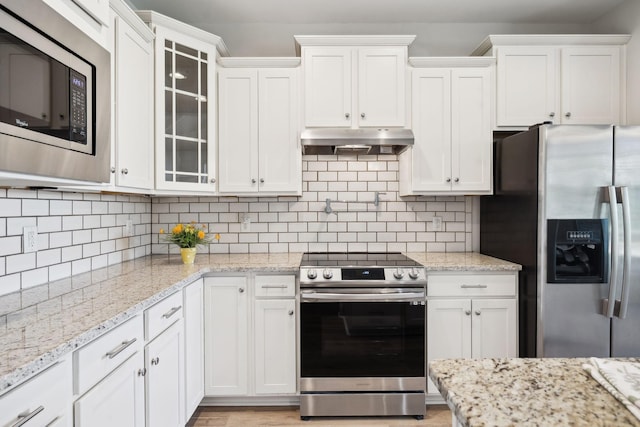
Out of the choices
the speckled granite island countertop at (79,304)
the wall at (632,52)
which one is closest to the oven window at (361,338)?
the speckled granite island countertop at (79,304)

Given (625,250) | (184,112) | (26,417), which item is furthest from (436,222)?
(26,417)

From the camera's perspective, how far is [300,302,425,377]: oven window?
2.37m

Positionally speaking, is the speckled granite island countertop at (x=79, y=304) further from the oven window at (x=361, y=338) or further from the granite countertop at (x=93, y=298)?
the oven window at (x=361, y=338)

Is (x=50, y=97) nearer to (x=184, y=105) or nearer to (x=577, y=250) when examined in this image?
(x=184, y=105)

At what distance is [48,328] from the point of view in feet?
3.88

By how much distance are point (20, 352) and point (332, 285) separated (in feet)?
5.34

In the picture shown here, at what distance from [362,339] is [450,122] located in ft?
5.40

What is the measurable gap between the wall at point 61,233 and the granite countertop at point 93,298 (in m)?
0.06

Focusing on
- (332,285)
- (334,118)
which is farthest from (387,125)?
(332,285)

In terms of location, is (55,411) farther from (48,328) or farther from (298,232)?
(298,232)

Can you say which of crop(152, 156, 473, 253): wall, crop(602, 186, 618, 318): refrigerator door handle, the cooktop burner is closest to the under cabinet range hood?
crop(152, 156, 473, 253): wall

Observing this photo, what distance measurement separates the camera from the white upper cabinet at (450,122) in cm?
275

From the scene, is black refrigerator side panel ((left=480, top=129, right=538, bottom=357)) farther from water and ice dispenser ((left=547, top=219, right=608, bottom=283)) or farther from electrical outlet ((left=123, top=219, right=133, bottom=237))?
electrical outlet ((left=123, top=219, right=133, bottom=237))

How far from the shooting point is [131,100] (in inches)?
83.1
